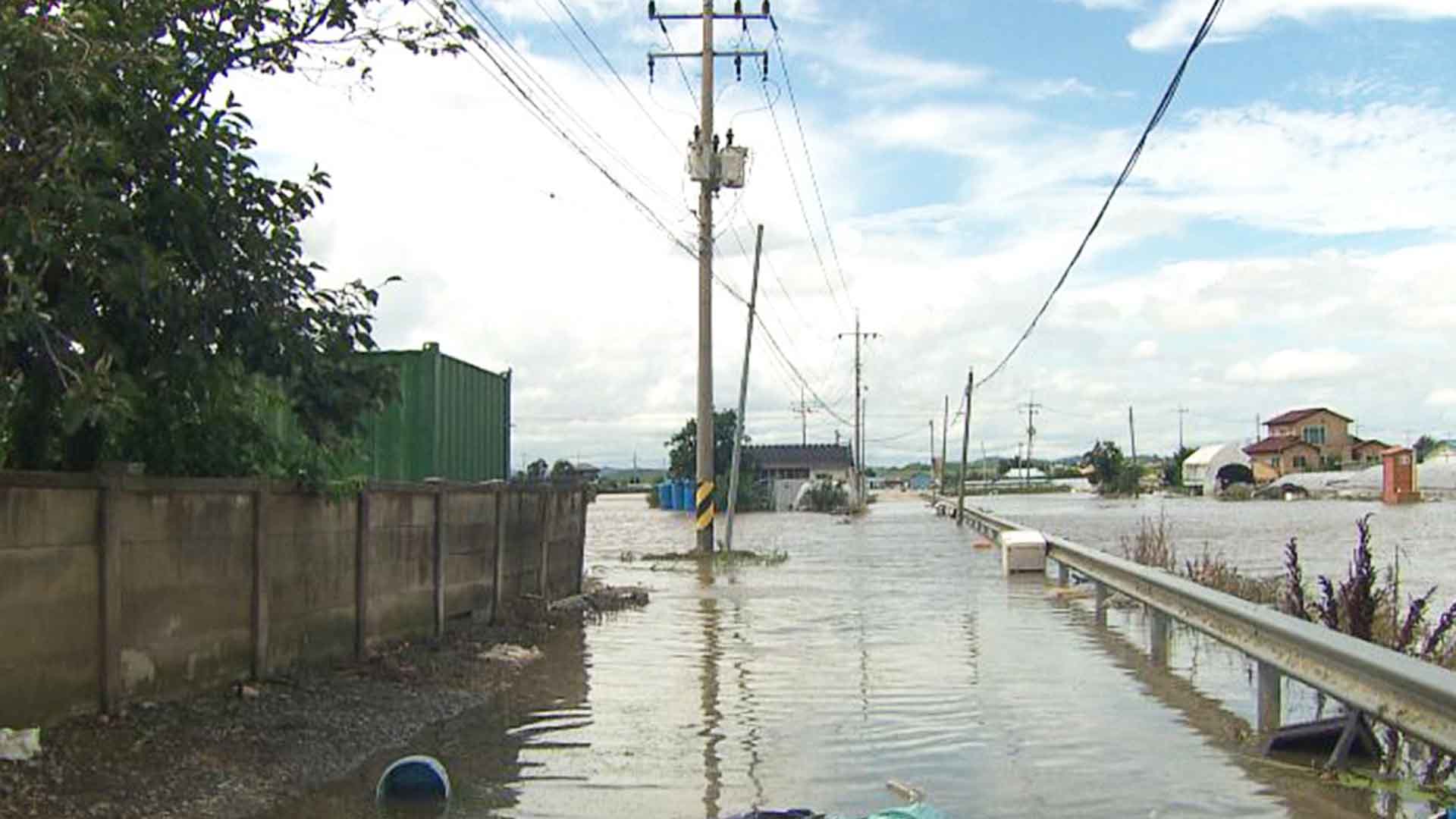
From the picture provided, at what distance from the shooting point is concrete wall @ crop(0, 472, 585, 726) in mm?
7246

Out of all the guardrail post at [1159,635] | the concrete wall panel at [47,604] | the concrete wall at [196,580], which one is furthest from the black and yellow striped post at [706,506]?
the concrete wall panel at [47,604]

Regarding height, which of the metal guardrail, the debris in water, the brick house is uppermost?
the brick house

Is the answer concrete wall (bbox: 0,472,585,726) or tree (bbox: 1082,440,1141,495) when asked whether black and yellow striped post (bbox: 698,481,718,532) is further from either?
tree (bbox: 1082,440,1141,495)

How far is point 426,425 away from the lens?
48.3 feet

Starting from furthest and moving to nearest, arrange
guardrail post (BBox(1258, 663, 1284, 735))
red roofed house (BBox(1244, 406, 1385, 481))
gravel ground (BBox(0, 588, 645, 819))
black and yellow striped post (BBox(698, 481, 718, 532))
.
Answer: red roofed house (BBox(1244, 406, 1385, 481)) < black and yellow striped post (BBox(698, 481, 718, 532)) < guardrail post (BBox(1258, 663, 1284, 735)) < gravel ground (BBox(0, 588, 645, 819))

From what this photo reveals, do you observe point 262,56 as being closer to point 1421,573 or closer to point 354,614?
point 354,614

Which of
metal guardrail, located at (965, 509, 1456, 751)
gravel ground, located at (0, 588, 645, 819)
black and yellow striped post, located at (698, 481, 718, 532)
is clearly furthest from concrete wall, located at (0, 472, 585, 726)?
black and yellow striped post, located at (698, 481, 718, 532)

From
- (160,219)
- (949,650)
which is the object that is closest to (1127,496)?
(949,650)

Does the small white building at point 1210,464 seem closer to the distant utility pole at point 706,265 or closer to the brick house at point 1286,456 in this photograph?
the brick house at point 1286,456

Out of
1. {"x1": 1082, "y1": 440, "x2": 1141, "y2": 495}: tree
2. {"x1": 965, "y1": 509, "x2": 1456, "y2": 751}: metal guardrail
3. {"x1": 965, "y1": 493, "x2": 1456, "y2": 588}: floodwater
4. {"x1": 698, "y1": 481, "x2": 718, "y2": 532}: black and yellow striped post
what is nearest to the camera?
{"x1": 965, "y1": 509, "x2": 1456, "y2": 751}: metal guardrail

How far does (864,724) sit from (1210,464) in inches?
4800

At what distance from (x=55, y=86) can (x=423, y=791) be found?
405 centimetres

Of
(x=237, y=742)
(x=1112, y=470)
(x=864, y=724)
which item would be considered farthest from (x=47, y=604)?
(x=1112, y=470)

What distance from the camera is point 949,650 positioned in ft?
44.7
